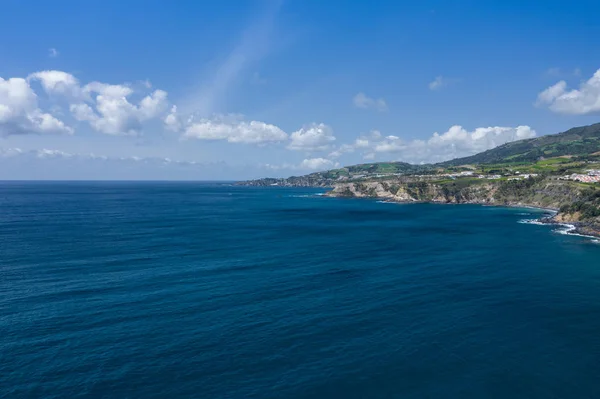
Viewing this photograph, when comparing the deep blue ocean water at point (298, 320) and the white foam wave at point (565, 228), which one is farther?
the white foam wave at point (565, 228)

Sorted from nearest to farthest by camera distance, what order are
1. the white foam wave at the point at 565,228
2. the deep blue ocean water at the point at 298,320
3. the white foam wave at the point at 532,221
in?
the deep blue ocean water at the point at 298,320 → the white foam wave at the point at 565,228 → the white foam wave at the point at 532,221

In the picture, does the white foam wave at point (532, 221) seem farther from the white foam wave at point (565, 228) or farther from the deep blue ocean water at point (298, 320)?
the deep blue ocean water at point (298, 320)

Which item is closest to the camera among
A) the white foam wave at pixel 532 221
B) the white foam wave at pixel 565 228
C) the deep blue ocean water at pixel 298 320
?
the deep blue ocean water at pixel 298 320

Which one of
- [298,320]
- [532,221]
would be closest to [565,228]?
[532,221]

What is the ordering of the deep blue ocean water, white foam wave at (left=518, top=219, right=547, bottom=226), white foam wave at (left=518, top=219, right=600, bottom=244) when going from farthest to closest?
1. white foam wave at (left=518, top=219, right=547, bottom=226)
2. white foam wave at (left=518, top=219, right=600, bottom=244)
3. the deep blue ocean water

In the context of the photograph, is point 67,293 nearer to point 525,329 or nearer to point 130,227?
point 525,329

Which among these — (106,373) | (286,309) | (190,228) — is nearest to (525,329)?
(286,309)

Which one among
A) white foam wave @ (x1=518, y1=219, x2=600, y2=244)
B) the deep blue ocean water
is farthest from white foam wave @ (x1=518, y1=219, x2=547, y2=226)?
the deep blue ocean water

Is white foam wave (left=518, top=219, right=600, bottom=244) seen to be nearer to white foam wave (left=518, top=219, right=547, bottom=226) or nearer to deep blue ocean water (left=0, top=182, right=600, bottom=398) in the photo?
white foam wave (left=518, top=219, right=547, bottom=226)

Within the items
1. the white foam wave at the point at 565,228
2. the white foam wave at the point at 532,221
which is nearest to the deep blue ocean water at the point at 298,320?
the white foam wave at the point at 565,228
